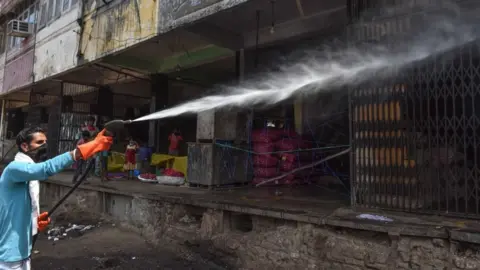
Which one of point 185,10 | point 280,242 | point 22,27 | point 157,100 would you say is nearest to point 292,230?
point 280,242

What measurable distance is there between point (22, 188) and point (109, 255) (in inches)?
140

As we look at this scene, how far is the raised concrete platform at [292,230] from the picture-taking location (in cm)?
389

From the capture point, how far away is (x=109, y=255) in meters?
6.30

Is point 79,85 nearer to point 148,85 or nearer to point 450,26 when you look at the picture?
point 148,85

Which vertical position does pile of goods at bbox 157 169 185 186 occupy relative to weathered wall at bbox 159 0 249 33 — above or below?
below

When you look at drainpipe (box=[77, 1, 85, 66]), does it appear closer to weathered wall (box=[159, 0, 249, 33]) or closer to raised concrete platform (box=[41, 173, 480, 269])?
weathered wall (box=[159, 0, 249, 33])

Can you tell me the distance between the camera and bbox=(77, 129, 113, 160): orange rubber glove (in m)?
3.04

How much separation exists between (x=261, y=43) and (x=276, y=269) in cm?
607

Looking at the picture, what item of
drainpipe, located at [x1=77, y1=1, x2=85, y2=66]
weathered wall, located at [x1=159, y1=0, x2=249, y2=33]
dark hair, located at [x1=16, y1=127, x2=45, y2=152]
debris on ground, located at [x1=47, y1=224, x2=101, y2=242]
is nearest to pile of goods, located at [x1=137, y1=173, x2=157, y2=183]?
debris on ground, located at [x1=47, y1=224, x2=101, y2=242]

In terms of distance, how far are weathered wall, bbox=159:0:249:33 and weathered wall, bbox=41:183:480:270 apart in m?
3.92

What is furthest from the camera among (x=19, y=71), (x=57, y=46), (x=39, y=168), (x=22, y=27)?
(x=19, y=71)

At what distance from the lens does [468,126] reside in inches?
168

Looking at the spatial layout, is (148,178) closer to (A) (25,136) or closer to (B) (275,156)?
(B) (275,156)

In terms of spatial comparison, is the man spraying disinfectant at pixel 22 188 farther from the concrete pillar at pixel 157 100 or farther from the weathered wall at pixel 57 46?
the weathered wall at pixel 57 46
